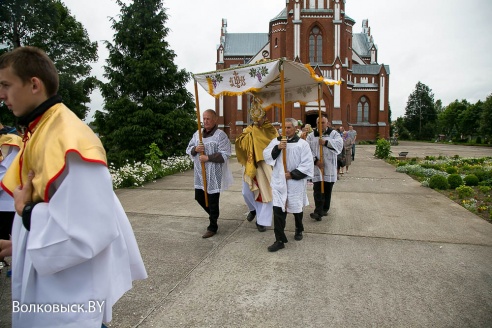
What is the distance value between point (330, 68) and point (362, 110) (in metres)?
7.86

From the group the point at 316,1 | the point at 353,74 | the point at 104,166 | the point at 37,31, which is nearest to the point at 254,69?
the point at 104,166

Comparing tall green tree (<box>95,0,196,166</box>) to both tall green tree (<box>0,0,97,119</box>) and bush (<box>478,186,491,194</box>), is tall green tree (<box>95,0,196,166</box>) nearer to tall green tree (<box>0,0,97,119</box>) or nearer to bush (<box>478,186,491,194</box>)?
tall green tree (<box>0,0,97,119</box>)

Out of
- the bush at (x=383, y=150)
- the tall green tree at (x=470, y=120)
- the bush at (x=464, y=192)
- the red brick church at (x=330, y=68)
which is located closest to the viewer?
the bush at (x=464, y=192)

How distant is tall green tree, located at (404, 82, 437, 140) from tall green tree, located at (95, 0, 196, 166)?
64.7 meters

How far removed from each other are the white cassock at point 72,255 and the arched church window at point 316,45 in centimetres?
4141

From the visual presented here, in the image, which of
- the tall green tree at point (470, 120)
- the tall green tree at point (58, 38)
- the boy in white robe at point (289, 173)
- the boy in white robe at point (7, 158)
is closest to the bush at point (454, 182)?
the boy in white robe at point (289, 173)

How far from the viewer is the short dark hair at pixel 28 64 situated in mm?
1514

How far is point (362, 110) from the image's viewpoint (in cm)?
4403

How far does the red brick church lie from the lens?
3931cm

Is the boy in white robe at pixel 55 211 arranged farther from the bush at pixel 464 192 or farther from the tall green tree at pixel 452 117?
the tall green tree at pixel 452 117

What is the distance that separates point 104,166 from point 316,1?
4313cm

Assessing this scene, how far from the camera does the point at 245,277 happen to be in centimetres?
400

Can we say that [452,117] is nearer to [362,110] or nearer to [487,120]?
[487,120]

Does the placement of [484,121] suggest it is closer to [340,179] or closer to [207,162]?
[340,179]
